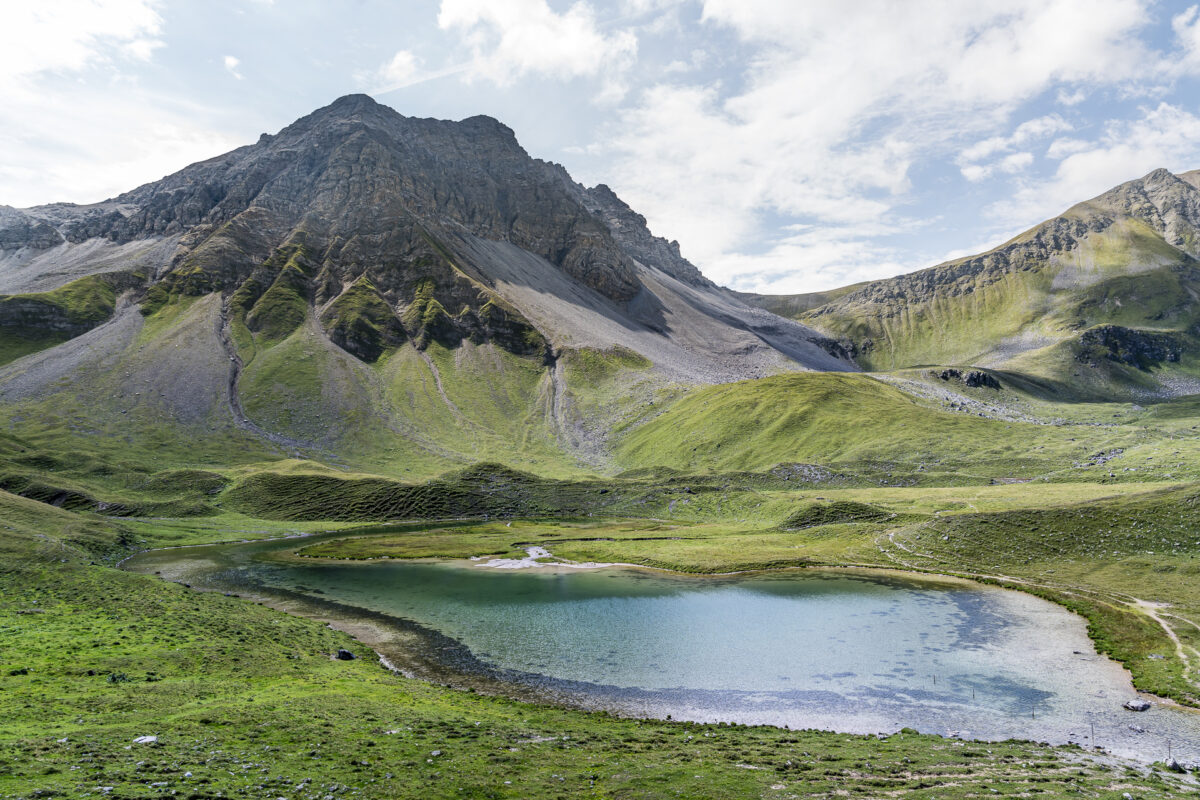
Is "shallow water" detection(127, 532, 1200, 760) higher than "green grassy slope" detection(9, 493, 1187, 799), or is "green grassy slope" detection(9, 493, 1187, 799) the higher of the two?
"green grassy slope" detection(9, 493, 1187, 799)

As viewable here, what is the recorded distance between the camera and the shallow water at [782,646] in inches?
1742

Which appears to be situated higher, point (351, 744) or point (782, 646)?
point (351, 744)

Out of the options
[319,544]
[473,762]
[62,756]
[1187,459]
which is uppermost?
[1187,459]

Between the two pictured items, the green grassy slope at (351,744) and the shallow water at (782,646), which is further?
the shallow water at (782,646)

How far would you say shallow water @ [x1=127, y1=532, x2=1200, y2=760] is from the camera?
145 ft

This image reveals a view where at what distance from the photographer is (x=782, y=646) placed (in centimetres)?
6038

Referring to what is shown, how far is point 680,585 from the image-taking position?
88938 mm

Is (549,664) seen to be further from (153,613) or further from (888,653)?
(153,613)

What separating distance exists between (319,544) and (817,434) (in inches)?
5848

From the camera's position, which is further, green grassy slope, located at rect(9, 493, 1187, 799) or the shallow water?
the shallow water

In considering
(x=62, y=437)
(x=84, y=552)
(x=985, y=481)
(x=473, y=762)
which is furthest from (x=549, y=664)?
(x=62, y=437)

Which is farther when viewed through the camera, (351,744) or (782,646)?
(782,646)

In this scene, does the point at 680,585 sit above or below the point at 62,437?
below

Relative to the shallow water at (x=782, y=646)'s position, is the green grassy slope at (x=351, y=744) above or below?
above
